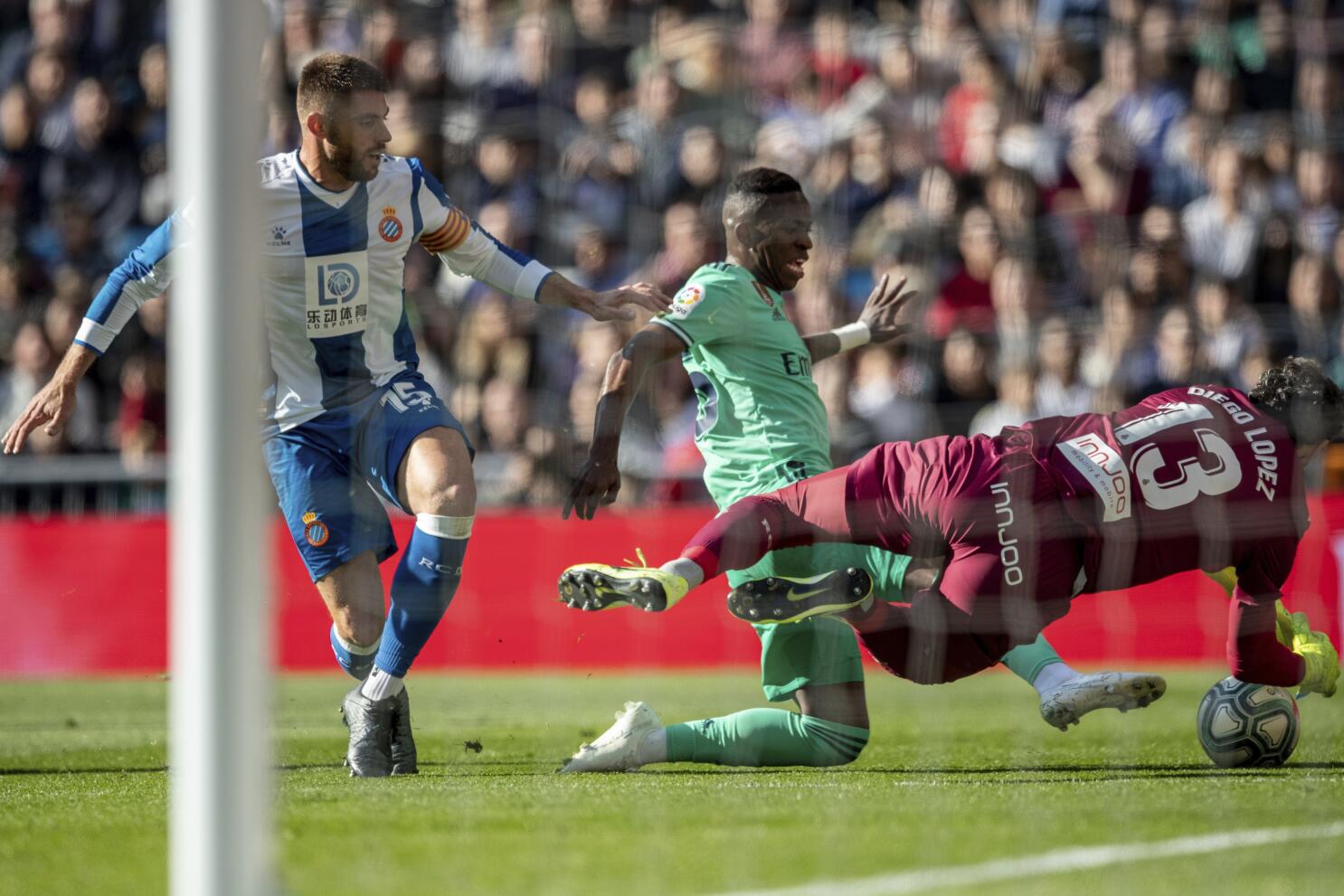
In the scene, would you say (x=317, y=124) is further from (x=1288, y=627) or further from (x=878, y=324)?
(x=1288, y=627)

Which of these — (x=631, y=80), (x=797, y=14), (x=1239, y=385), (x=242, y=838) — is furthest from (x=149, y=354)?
(x=242, y=838)

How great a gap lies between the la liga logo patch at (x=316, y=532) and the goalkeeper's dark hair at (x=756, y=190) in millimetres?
1648

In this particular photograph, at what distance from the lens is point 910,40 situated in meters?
9.02

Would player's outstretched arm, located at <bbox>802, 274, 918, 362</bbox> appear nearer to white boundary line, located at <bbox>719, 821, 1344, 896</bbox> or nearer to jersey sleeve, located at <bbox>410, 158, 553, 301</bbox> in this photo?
jersey sleeve, located at <bbox>410, 158, 553, 301</bbox>

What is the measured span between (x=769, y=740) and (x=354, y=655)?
1.42 meters

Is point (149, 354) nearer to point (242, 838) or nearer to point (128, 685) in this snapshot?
point (128, 685)

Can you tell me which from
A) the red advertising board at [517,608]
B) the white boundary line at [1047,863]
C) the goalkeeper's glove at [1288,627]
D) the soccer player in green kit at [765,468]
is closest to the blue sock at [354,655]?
the soccer player in green kit at [765,468]

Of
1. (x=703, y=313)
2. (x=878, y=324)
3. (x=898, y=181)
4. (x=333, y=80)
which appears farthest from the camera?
(x=898, y=181)

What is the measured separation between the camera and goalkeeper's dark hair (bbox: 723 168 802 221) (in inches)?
205

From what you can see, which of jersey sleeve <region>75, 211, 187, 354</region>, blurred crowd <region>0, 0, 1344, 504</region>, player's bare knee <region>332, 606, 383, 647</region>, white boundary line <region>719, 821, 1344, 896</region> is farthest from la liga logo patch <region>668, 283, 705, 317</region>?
blurred crowd <region>0, 0, 1344, 504</region>

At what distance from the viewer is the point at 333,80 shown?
16.1 feet

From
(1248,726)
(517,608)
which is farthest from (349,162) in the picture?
(517,608)

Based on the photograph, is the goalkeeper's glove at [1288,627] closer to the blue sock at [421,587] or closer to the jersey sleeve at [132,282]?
the blue sock at [421,587]

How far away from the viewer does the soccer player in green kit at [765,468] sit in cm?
472
